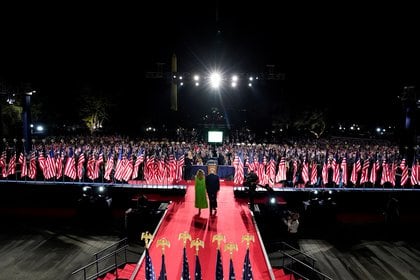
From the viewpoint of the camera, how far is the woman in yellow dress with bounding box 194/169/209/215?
12.7 metres

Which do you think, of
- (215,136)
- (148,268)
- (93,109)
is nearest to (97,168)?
(148,268)

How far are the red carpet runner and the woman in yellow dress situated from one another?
1.70ft

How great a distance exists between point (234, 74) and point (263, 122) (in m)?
37.3

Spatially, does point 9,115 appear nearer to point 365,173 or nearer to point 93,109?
point 93,109

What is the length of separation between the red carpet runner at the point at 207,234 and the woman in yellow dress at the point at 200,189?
20.4 inches

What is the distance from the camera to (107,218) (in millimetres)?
16812

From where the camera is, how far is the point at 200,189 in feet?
42.1

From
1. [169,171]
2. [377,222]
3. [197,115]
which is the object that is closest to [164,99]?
[197,115]

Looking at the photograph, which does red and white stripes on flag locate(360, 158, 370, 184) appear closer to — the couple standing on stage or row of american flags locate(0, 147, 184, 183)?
the couple standing on stage

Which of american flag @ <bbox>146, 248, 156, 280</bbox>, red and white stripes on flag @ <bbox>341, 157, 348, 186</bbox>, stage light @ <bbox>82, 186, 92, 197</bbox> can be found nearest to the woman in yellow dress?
american flag @ <bbox>146, 248, 156, 280</bbox>

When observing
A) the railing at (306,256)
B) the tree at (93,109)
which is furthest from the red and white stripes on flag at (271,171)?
the tree at (93,109)

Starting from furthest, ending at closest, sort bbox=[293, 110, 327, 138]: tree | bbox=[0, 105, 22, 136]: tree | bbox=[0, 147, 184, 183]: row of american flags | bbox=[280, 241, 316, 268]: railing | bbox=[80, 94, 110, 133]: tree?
bbox=[293, 110, 327, 138]: tree < bbox=[80, 94, 110, 133]: tree < bbox=[0, 105, 22, 136]: tree < bbox=[0, 147, 184, 183]: row of american flags < bbox=[280, 241, 316, 268]: railing

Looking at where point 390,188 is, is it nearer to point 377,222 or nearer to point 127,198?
point 377,222

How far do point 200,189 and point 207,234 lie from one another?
6.56 ft
